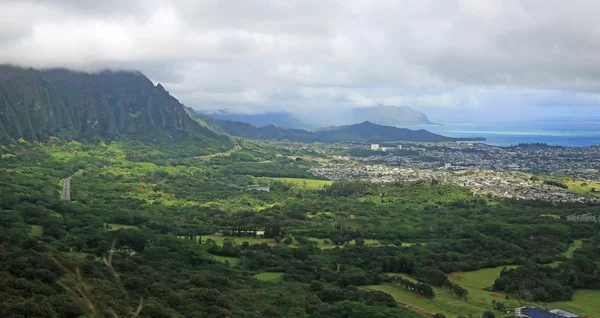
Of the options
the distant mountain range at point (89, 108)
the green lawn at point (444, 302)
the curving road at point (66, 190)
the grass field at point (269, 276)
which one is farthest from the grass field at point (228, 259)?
the distant mountain range at point (89, 108)

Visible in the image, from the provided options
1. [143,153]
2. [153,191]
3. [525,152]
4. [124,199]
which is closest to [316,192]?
[153,191]

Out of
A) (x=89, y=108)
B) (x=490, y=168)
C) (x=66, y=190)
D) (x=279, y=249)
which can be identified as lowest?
(x=279, y=249)

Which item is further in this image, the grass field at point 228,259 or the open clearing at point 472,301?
the grass field at point 228,259

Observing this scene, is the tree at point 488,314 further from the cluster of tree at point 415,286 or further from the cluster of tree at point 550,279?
the cluster of tree at point 550,279

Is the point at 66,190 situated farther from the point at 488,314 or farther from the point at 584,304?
the point at 584,304

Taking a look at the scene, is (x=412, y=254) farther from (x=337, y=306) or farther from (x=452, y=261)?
(x=337, y=306)

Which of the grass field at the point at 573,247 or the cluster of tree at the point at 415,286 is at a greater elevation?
the grass field at the point at 573,247

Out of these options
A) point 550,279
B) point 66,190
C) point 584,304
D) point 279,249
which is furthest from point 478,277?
point 66,190

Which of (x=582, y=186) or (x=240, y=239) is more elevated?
(x=582, y=186)
